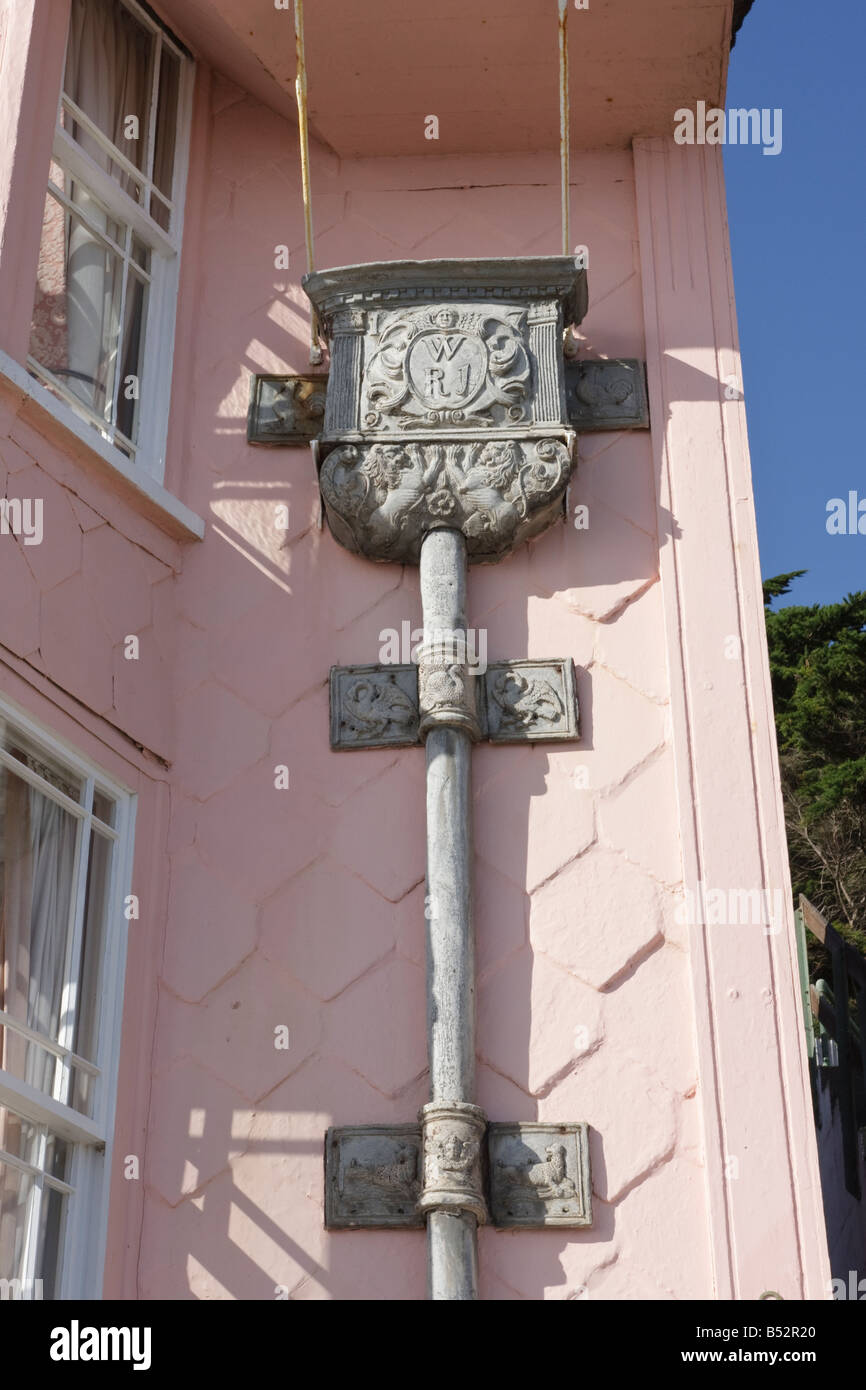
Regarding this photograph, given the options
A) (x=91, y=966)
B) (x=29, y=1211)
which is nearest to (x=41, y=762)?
(x=91, y=966)

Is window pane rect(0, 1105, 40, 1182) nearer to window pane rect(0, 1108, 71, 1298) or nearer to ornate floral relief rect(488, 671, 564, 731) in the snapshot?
window pane rect(0, 1108, 71, 1298)

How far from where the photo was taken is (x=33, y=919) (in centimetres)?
568

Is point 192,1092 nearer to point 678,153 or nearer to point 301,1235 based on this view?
point 301,1235

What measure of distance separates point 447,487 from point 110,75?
2168 mm

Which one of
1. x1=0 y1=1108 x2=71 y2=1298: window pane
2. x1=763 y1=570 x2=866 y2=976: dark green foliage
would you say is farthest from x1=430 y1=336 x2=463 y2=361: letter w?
x1=763 y1=570 x2=866 y2=976: dark green foliage

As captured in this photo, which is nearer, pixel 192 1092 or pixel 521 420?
pixel 192 1092

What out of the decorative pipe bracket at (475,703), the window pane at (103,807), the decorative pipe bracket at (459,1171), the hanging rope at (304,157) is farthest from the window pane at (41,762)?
the hanging rope at (304,157)

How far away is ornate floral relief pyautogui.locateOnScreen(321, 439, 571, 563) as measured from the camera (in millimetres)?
6566

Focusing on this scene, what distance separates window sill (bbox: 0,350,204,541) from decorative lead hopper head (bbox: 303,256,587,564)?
522 millimetres

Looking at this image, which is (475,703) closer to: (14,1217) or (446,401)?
(446,401)

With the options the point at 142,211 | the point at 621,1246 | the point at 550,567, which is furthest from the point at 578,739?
the point at 142,211

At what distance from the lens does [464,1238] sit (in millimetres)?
5441
